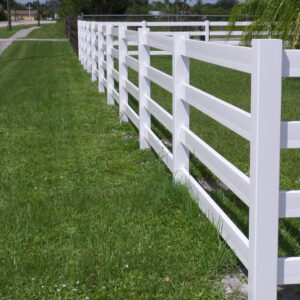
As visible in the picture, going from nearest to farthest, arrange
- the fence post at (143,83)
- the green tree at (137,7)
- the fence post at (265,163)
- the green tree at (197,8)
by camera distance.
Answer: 1. the fence post at (265,163)
2. the fence post at (143,83)
3. the green tree at (197,8)
4. the green tree at (137,7)

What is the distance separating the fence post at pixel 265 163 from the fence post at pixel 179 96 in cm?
202

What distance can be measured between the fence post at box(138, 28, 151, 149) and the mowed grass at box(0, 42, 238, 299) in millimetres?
307

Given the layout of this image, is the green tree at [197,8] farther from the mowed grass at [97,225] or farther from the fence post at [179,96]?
the fence post at [179,96]

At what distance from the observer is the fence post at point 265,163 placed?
2809 millimetres

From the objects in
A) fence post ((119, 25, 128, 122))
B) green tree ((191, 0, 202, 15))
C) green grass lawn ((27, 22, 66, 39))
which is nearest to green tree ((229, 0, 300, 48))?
fence post ((119, 25, 128, 122))

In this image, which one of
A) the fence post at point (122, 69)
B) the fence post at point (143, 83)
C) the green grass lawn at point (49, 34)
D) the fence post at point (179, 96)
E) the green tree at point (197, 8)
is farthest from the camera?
the green tree at point (197, 8)

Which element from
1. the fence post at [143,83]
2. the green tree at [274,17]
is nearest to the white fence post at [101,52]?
the green tree at [274,17]

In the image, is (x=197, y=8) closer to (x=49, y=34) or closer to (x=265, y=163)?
(x=49, y=34)

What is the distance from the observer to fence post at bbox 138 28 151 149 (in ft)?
22.2

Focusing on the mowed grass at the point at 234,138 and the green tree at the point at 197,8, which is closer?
the mowed grass at the point at 234,138

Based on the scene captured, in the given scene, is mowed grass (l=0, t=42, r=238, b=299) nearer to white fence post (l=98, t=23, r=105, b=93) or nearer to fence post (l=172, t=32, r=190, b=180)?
fence post (l=172, t=32, r=190, b=180)

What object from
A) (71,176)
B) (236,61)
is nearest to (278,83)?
(236,61)

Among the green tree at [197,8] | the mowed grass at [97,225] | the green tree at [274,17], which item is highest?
the green tree at [197,8]

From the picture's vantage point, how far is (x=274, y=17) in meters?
10.6
